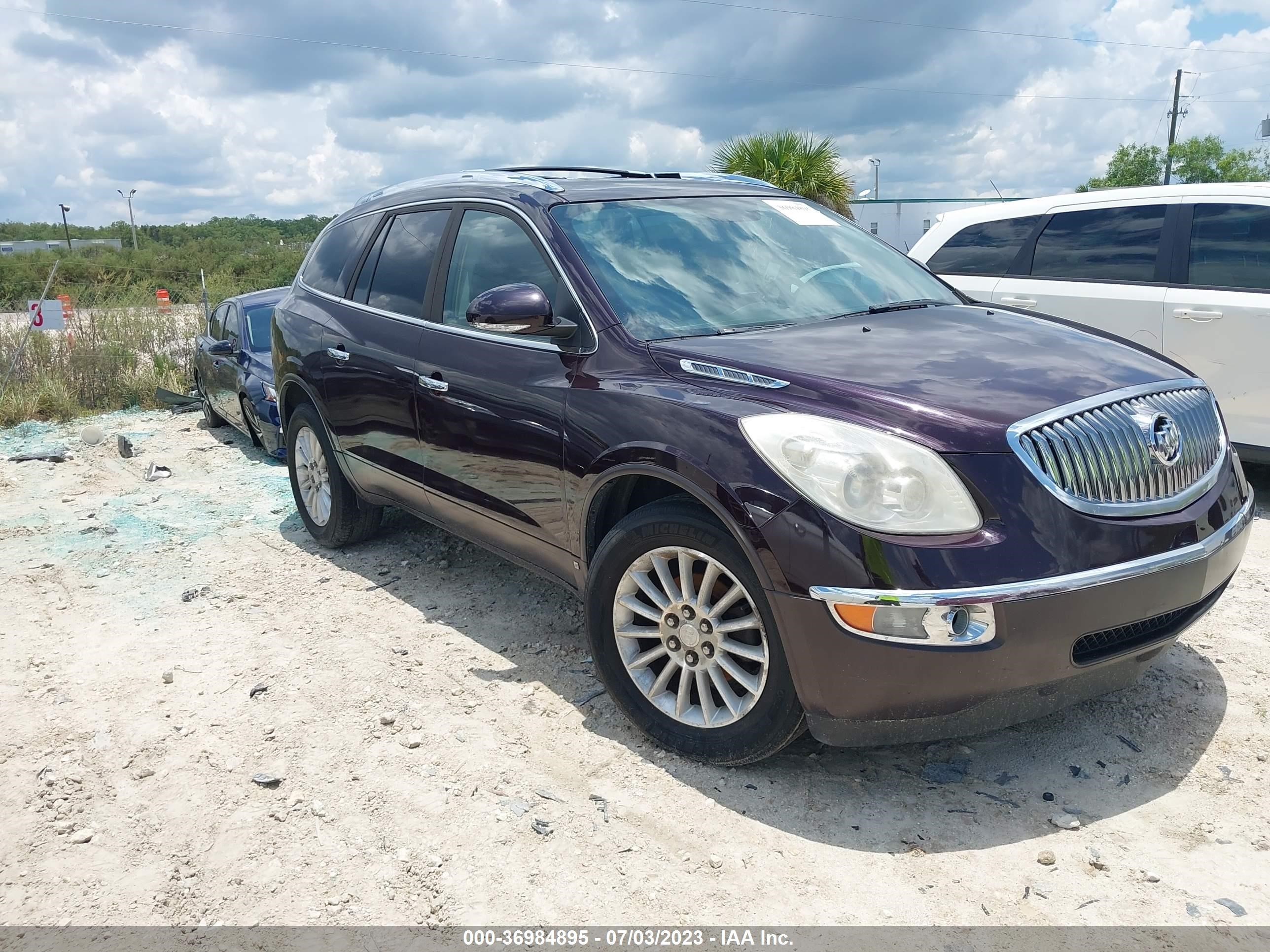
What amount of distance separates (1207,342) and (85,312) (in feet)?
45.0

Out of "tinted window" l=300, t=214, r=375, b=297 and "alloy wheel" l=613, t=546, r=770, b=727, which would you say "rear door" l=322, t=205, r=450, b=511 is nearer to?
"tinted window" l=300, t=214, r=375, b=297

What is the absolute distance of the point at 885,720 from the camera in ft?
9.21

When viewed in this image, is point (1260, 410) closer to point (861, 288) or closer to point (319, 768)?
point (861, 288)

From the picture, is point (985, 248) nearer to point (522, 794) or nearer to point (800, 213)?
point (800, 213)

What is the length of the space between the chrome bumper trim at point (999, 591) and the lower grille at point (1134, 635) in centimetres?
16

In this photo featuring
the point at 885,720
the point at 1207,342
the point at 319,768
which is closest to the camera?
the point at 885,720

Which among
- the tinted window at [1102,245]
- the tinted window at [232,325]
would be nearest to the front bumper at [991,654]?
the tinted window at [1102,245]

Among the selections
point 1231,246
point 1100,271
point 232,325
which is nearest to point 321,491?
point 1100,271

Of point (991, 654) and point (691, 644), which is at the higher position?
point (991, 654)

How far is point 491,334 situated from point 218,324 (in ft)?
25.6

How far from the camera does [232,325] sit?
1014 cm

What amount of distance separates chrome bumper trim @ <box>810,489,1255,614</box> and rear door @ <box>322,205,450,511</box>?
239 cm

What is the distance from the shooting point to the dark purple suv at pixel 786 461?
2693 mm

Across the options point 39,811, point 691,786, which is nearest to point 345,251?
point 39,811
